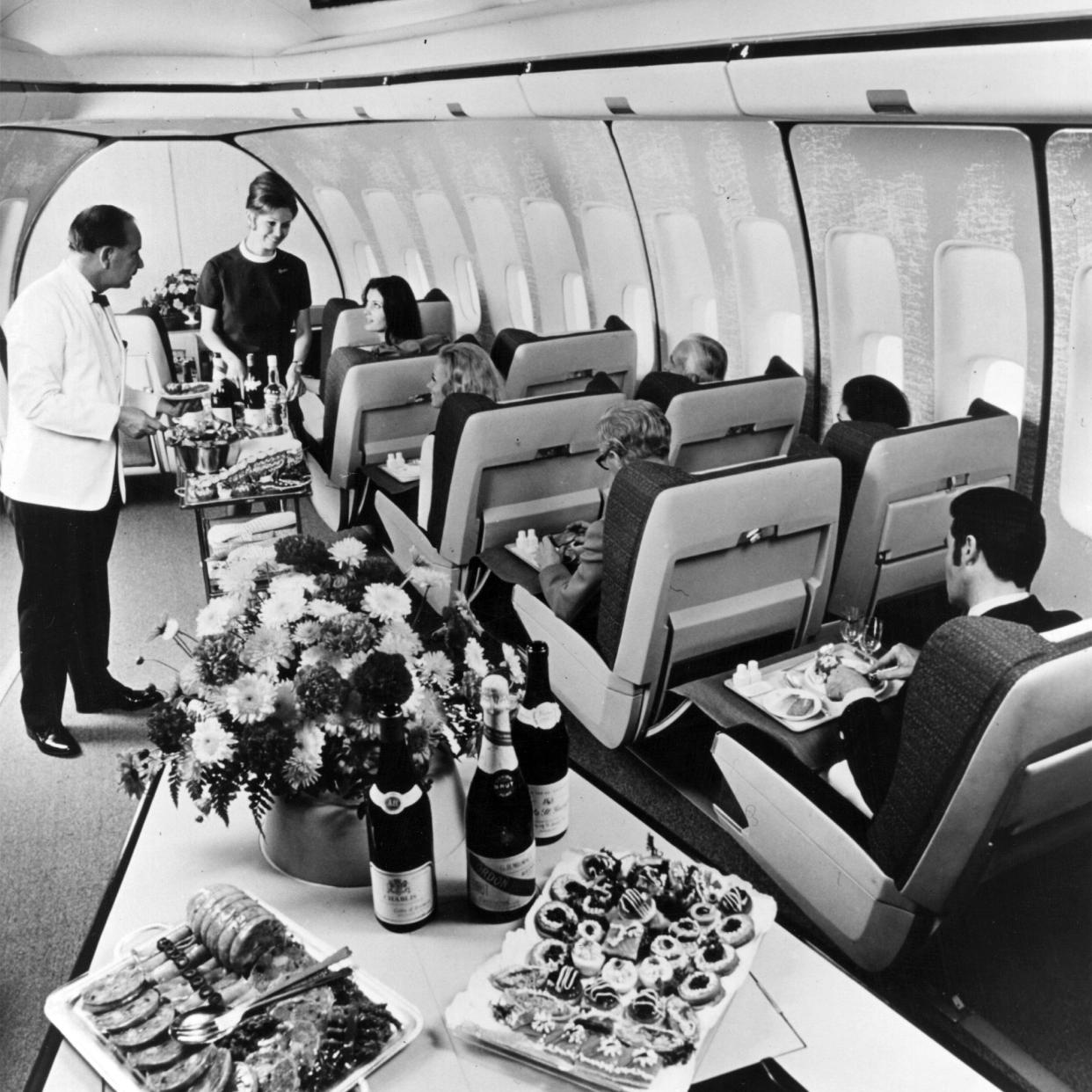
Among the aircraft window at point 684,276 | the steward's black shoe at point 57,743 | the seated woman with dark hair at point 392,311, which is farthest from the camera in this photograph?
the seated woman with dark hair at point 392,311

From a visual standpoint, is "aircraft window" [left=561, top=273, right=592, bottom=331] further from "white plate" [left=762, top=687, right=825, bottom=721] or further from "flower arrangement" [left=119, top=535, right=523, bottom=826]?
"flower arrangement" [left=119, top=535, right=523, bottom=826]

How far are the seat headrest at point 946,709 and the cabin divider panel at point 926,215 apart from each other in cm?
224

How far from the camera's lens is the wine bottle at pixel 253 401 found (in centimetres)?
414

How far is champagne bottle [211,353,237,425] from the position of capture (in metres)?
3.95

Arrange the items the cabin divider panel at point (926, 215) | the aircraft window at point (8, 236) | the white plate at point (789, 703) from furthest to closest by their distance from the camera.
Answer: the cabin divider panel at point (926, 215) → the white plate at point (789, 703) → the aircraft window at point (8, 236)

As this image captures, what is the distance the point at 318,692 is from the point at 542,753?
48 centimetres

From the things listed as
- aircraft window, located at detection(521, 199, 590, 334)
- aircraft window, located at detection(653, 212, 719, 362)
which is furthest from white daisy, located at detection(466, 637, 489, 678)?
aircraft window, located at detection(521, 199, 590, 334)

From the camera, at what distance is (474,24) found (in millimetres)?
3904

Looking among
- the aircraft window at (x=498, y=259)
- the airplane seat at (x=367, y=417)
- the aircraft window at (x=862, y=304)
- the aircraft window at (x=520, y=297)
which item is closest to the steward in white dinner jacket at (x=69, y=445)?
the airplane seat at (x=367, y=417)

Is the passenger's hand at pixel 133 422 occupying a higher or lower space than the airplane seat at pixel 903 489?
higher

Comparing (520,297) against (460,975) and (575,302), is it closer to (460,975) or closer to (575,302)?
(575,302)

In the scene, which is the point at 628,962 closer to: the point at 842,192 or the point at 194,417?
the point at 194,417

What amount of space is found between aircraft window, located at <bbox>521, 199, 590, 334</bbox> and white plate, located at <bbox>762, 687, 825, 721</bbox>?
4820 millimetres

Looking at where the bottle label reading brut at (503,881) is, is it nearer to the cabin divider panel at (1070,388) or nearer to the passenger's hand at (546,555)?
the passenger's hand at (546,555)
